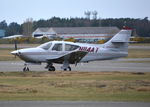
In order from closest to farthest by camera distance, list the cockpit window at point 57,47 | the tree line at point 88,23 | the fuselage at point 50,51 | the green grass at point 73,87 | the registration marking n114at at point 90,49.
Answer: the green grass at point 73,87, the fuselage at point 50,51, the cockpit window at point 57,47, the registration marking n114at at point 90,49, the tree line at point 88,23

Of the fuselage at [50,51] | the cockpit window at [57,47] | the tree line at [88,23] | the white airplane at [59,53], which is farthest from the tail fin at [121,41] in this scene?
the tree line at [88,23]

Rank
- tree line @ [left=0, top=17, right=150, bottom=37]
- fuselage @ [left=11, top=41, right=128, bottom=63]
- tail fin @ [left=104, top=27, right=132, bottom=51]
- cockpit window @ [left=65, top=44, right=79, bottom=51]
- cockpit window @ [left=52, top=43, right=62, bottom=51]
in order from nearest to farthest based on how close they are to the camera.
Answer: fuselage @ [left=11, top=41, right=128, bottom=63] → cockpit window @ [left=52, top=43, right=62, bottom=51] → cockpit window @ [left=65, top=44, right=79, bottom=51] → tail fin @ [left=104, top=27, right=132, bottom=51] → tree line @ [left=0, top=17, right=150, bottom=37]

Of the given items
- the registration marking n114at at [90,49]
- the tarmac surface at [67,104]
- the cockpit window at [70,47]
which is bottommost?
the tarmac surface at [67,104]

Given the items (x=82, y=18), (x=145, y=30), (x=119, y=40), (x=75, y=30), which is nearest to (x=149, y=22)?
(x=145, y=30)

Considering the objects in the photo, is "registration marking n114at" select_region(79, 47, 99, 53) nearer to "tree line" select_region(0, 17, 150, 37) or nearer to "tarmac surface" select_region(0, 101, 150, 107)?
"tarmac surface" select_region(0, 101, 150, 107)

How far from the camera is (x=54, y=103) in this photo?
12438mm

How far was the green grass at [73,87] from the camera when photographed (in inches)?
563

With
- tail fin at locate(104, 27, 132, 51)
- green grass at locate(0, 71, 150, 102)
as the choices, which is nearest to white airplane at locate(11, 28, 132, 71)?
tail fin at locate(104, 27, 132, 51)

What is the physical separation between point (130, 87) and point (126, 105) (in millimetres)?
5000

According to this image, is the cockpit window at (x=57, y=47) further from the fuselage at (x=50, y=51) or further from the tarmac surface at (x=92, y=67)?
the tarmac surface at (x=92, y=67)

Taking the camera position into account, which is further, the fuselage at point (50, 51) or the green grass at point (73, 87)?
the fuselage at point (50, 51)

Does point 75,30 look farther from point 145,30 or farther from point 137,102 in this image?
point 137,102

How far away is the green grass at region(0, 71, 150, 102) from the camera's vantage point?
47.0 ft

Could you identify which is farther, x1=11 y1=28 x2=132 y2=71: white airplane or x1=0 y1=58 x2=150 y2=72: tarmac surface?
x1=0 y1=58 x2=150 y2=72: tarmac surface
